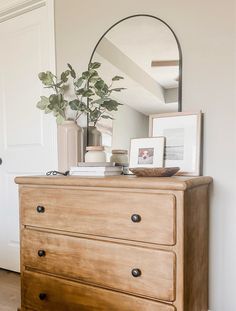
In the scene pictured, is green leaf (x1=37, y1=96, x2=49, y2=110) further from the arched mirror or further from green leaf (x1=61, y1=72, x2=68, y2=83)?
the arched mirror

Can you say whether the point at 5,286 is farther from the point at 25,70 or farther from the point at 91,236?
the point at 25,70

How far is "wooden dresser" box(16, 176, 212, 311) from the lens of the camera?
1221 millimetres

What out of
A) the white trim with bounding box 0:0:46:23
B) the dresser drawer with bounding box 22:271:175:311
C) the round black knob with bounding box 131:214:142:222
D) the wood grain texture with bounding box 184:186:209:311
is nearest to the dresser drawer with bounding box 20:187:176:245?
→ the round black knob with bounding box 131:214:142:222

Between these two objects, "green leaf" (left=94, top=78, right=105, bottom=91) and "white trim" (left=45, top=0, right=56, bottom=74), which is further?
"white trim" (left=45, top=0, right=56, bottom=74)

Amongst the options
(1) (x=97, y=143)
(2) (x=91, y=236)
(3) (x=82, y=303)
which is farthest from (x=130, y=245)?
(1) (x=97, y=143)

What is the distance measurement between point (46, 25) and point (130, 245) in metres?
1.75

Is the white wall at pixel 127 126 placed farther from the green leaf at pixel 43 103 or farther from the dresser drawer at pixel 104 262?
the dresser drawer at pixel 104 262

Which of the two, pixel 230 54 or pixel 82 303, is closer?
pixel 82 303

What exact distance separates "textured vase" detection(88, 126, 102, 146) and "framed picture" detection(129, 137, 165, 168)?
0.31 m

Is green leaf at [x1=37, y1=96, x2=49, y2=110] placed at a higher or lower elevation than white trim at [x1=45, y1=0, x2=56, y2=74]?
lower

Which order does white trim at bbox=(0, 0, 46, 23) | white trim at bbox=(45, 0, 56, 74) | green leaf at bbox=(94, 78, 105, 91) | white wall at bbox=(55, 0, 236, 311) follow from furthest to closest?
white trim at bbox=(0, 0, 46, 23)
white trim at bbox=(45, 0, 56, 74)
green leaf at bbox=(94, 78, 105, 91)
white wall at bbox=(55, 0, 236, 311)

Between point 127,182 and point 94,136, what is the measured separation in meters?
0.76

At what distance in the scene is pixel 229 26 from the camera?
154 cm

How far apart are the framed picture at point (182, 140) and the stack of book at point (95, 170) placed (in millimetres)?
297
